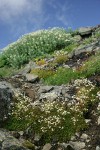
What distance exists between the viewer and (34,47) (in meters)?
28.6

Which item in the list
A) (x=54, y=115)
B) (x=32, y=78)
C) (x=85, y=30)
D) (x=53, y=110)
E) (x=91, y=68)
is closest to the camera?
(x=54, y=115)

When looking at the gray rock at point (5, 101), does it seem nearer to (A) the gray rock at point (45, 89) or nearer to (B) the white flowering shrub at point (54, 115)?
(B) the white flowering shrub at point (54, 115)

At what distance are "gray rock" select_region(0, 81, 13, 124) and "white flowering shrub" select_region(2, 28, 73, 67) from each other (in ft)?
32.2

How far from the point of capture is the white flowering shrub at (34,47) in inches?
1065

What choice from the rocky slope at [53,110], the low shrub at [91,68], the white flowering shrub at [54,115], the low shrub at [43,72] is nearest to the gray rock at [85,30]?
the low shrub at [43,72]

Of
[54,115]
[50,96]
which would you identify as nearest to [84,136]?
[54,115]

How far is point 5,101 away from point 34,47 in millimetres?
12838

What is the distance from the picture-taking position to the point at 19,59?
26750 mm

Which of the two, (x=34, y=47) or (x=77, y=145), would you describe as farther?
(x=34, y=47)

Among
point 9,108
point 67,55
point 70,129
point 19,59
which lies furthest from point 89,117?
point 19,59

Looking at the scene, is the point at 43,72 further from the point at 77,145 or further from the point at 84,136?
the point at 77,145

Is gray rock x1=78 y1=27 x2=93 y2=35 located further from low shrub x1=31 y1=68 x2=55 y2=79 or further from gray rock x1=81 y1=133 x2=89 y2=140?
gray rock x1=81 y1=133 x2=89 y2=140

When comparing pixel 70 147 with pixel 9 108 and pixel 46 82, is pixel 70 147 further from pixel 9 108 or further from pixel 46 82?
pixel 46 82

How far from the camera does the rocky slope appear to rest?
14.2 m
